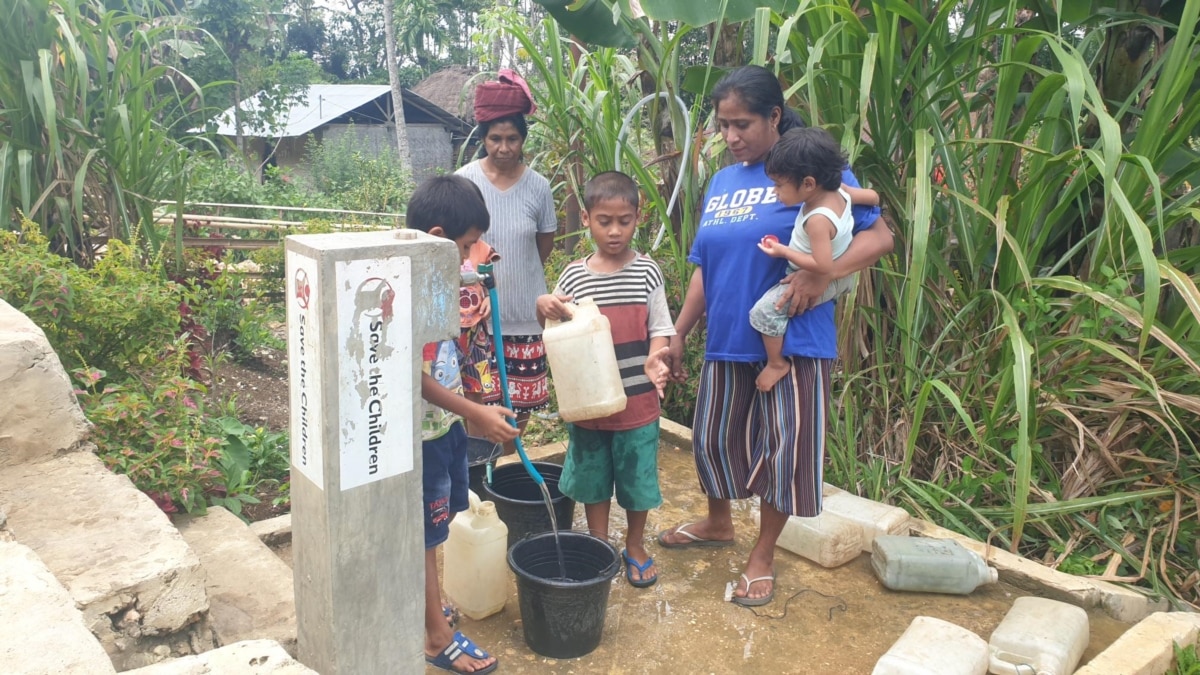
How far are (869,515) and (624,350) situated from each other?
1.15 metres

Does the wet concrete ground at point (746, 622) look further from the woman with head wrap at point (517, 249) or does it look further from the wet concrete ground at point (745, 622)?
the woman with head wrap at point (517, 249)

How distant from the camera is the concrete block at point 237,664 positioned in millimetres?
1291

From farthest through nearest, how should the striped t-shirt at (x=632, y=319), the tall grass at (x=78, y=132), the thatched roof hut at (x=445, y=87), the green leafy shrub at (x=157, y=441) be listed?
the thatched roof hut at (x=445, y=87) → the tall grass at (x=78, y=132) → the striped t-shirt at (x=632, y=319) → the green leafy shrub at (x=157, y=441)

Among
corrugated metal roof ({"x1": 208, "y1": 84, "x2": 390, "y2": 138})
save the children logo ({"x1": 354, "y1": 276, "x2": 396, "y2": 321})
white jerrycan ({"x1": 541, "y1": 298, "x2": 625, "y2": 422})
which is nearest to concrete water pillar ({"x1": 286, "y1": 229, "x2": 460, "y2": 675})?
save the children logo ({"x1": 354, "y1": 276, "x2": 396, "y2": 321})

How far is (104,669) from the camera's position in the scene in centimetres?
125

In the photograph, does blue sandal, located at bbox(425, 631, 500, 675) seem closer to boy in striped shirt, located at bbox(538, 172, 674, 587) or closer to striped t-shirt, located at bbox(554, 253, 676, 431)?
boy in striped shirt, located at bbox(538, 172, 674, 587)

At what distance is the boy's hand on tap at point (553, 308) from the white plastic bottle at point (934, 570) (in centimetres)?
135

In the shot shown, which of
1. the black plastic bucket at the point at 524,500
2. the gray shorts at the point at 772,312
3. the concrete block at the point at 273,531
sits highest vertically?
the gray shorts at the point at 772,312

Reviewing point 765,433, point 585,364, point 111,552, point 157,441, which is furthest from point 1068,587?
point 157,441

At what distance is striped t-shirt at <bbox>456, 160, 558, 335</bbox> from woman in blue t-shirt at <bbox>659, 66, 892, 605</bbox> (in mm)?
685

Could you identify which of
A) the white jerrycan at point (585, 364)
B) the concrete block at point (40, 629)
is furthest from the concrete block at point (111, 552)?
the white jerrycan at point (585, 364)

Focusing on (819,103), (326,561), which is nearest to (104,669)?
(326,561)

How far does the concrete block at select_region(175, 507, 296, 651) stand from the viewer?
197 centimetres

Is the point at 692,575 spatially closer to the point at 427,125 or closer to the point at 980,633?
the point at 980,633
